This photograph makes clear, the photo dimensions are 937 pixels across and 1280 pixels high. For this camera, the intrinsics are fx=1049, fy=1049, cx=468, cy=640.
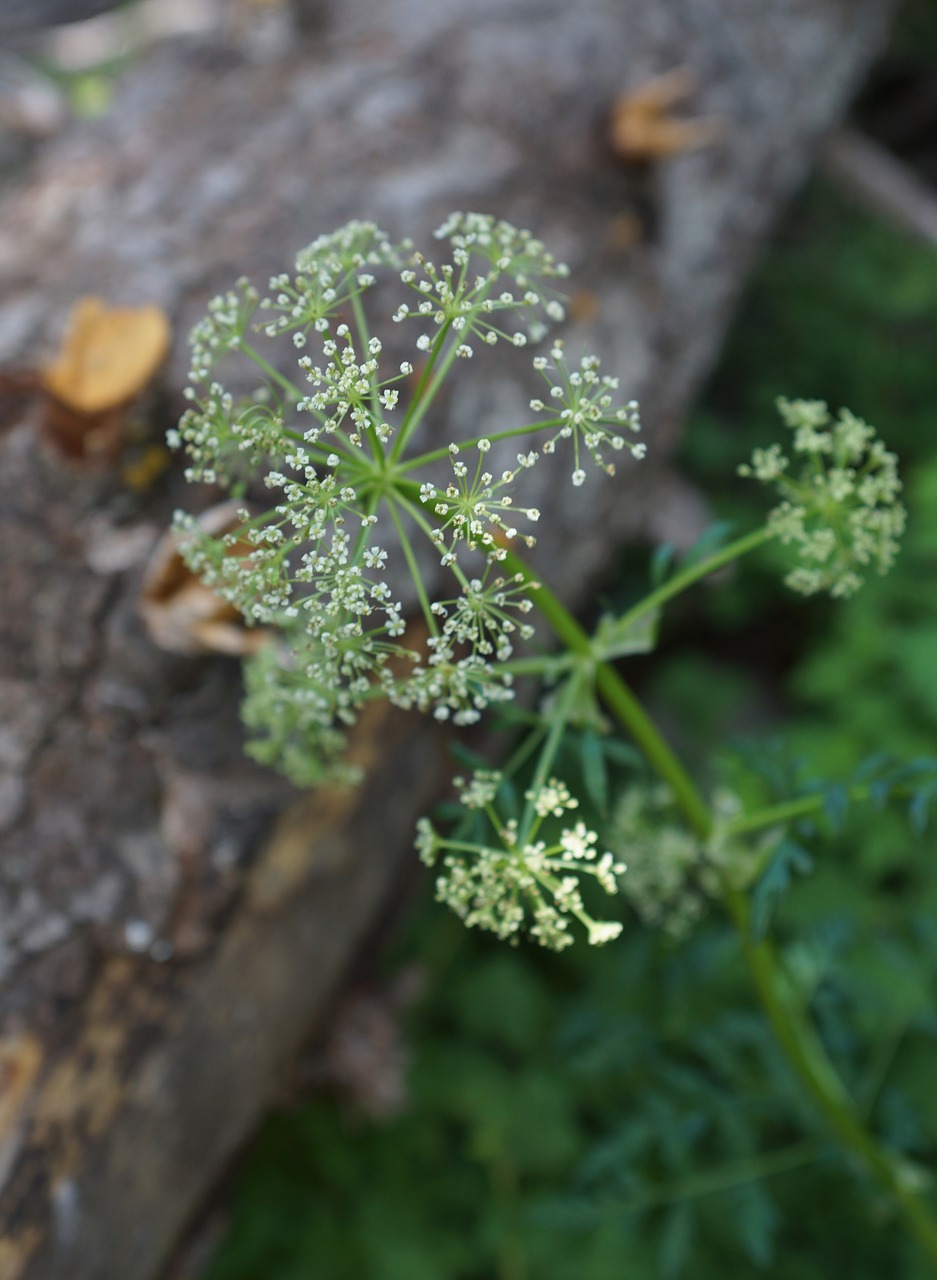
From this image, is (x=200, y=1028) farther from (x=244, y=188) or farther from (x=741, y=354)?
(x=741, y=354)

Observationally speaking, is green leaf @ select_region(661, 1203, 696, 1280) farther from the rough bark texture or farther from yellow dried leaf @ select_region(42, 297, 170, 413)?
yellow dried leaf @ select_region(42, 297, 170, 413)

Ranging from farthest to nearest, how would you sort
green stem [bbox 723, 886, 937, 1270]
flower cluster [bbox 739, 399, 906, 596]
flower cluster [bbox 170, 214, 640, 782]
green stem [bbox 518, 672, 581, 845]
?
1. green stem [bbox 723, 886, 937, 1270]
2. flower cluster [bbox 739, 399, 906, 596]
3. green stem [bbox 518, 672, 581, 845]
4. flower cluster [bbox 170, 214, 640, 782]

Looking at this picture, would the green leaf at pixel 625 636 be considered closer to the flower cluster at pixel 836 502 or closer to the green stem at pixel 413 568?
the flower cluster at pixel 836 502

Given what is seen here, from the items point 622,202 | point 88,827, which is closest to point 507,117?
point 622,202

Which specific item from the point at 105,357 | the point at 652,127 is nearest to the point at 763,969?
the point at 105,357

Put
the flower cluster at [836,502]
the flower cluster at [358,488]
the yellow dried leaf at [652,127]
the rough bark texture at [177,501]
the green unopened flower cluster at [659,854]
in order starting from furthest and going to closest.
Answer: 1. the yellow dried leaf at [652,127]
2. the rough bark texture at [177,501]
3. the green unopened flower cluster at [659,854]
4. the flower cluster at [836,502]
5. the flower cluster at [358,488]

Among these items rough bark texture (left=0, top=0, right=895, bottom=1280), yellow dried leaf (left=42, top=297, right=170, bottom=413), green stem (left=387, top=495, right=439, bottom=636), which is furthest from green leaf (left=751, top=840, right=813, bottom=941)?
yellow dried leaf (left=42, top=297, right=170, bottom=413)

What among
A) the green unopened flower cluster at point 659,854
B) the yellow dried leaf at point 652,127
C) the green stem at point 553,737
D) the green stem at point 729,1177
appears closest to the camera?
the green stem at point 553,737

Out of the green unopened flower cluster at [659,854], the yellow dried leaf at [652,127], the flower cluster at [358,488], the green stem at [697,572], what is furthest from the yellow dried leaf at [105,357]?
the yellow dried leaf at [652,127]
